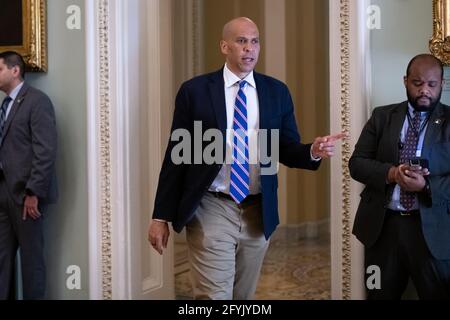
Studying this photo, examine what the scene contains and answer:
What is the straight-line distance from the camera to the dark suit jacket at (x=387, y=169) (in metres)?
2.67

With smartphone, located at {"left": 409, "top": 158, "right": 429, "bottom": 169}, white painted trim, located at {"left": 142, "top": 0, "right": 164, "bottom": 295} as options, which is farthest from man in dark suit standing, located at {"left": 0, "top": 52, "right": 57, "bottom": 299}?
smartphone, located at {"left": 409, "top": 158, "right": 429, "bottom": 169}

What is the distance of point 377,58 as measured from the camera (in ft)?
10.6

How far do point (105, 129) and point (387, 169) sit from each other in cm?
168

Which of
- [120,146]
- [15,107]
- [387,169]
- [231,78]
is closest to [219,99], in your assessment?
[231,78]

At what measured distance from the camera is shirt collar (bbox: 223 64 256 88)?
8.65 ft

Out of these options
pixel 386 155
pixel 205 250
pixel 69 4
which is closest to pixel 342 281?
pixel 386 155

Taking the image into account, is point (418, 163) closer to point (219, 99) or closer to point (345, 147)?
point (345, 147)

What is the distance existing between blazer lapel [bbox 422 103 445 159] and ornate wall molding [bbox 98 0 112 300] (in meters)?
1.80

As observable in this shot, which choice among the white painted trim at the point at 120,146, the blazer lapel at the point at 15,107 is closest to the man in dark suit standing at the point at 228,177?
the white painted trim at the point at 120,146

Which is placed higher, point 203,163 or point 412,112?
point 412,112

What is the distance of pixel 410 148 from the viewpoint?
2.78 meters

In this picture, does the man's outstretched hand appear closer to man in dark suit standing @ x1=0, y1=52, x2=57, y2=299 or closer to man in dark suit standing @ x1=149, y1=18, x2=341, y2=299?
man in dark suit standing @ x1=149, y1=18, x2=341, y2=299

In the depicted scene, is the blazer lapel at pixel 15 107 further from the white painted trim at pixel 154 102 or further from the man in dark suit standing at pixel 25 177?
the white painted trim at pixel 154 102

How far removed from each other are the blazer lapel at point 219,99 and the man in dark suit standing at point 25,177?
1187 millimetres
